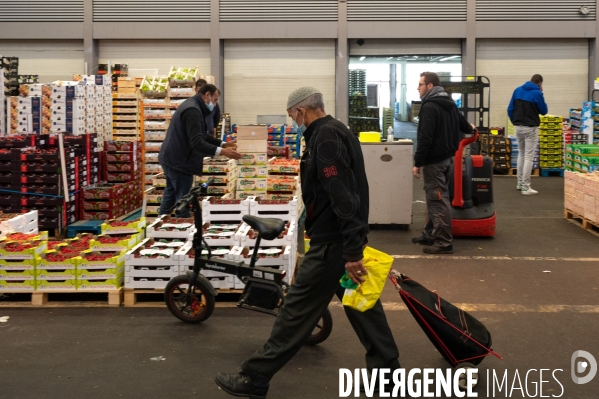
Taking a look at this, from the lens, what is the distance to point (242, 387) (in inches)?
182

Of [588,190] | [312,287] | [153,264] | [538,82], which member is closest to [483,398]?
[312,287]

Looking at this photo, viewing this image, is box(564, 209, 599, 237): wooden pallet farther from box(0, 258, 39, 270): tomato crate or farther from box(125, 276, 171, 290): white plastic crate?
box(0, 258, 39, 270): tomato crate

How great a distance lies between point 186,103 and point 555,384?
5598 millimetres

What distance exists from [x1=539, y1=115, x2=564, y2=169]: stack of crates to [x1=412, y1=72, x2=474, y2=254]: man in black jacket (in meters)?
11.0

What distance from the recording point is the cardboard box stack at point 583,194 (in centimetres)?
1057

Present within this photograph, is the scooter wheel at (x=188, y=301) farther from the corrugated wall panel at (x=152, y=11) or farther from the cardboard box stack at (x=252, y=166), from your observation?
the corrugated wall panel at (x=152, y=11)

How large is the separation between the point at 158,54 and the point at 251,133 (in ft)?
42.6

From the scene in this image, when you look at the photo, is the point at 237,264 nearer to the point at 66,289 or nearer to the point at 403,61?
the point at 66,289

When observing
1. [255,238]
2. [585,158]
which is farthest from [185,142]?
[585,158]

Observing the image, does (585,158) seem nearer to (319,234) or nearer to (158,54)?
(319,234)

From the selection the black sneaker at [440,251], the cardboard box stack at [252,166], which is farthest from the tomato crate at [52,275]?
the black sneaker at [440,251]

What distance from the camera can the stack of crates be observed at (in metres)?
19.6

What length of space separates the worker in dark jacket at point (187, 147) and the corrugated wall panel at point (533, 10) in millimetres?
15133

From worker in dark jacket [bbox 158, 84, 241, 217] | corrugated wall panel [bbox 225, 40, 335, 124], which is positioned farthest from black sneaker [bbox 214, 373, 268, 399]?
corrugated wall panel [bbox 225, 40, 335, 124]
